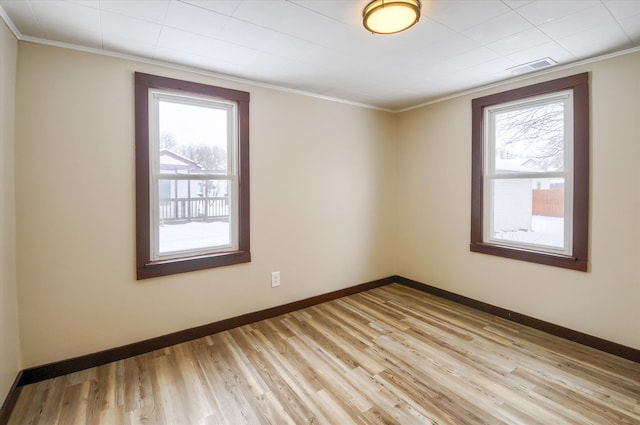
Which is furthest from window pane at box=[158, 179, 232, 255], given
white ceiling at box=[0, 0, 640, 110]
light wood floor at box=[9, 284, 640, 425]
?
white ceiling at box=[0, 0, 640, 110]

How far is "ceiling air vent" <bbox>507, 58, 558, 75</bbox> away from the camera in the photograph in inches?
103

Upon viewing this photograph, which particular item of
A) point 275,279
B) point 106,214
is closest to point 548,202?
point 275,279

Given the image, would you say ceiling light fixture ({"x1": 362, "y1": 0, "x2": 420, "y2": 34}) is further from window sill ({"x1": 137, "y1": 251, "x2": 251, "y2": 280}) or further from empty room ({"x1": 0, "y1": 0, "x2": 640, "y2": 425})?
window sill ({"x1": 137, "y1": 251, "x2": 251, "y2": 280})

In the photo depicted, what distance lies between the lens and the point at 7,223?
1965 mm

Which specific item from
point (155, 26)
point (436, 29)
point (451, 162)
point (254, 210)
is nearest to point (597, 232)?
point (451, 162)

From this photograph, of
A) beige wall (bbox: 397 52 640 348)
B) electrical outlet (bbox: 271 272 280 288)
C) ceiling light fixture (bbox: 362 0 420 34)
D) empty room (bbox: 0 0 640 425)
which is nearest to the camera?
ceiling light fixture (bbox: 362 0 420 34)

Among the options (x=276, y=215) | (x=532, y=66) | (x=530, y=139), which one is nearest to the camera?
(x=532, y=66)

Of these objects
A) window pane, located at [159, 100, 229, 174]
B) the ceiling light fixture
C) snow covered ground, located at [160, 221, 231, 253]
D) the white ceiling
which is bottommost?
snow covered ground, located at [160, 221, 231, 253]

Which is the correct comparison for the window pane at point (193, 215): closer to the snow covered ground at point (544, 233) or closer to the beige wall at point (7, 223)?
the beige wall at point (7, 223)

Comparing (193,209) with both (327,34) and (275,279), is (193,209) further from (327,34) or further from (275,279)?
(327,34)

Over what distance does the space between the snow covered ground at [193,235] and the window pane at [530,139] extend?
10.0 ft

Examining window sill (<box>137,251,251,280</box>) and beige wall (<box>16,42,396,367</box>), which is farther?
window sill (<box>137,251,251,280</box>)

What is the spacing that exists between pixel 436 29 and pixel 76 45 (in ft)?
8.61

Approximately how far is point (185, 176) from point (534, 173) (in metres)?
3.40
